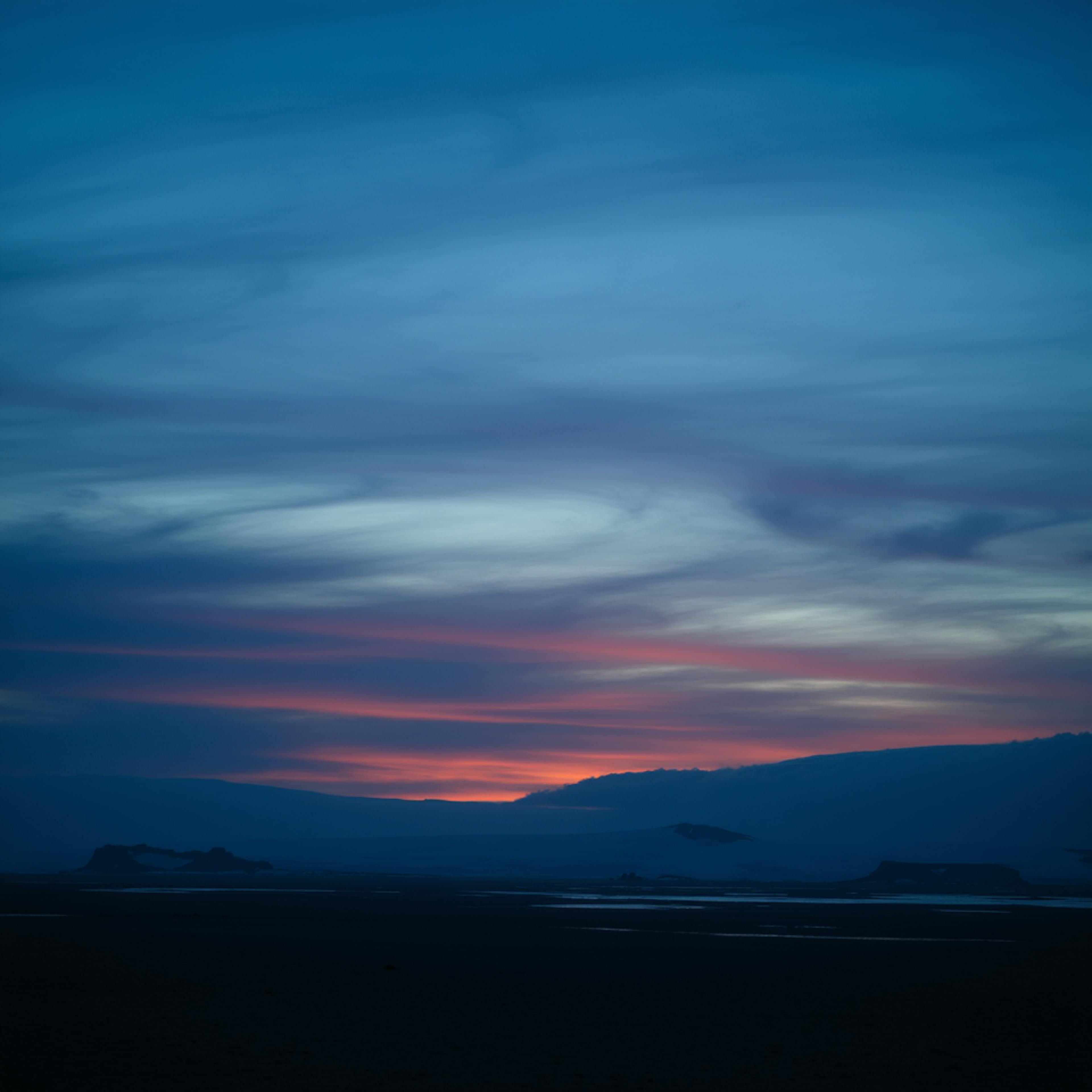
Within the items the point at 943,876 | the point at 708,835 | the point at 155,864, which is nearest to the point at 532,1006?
the point at 943,876

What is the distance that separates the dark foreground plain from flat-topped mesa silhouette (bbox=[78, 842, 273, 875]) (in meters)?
90.2

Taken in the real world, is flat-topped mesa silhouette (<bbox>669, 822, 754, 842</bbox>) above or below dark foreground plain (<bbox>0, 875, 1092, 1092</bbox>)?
below

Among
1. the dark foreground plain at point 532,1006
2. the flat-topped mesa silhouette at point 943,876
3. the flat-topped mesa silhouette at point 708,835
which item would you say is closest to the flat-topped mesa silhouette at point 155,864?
the flat-topped mesa silhouette at point 708,835

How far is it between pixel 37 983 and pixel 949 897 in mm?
66473

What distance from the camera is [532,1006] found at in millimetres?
20750

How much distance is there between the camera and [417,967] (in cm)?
2650

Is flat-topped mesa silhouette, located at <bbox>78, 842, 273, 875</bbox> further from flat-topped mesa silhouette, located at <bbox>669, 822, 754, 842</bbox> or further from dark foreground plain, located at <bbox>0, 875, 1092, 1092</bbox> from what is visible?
dark foreground plain, located at <bbox>0, 875, 1092, 1092</bbox>

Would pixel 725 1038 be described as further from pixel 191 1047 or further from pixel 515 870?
pixel 515 870

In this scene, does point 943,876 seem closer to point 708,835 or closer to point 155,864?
point 708,835

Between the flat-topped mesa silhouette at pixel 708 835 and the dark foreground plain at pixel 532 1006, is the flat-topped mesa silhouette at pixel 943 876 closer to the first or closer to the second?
the flat-topped mesa silhouette at pixel 708 835

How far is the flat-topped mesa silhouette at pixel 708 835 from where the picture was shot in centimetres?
15800

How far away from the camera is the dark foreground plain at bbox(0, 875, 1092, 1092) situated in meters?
14.8

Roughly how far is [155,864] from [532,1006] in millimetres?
136732

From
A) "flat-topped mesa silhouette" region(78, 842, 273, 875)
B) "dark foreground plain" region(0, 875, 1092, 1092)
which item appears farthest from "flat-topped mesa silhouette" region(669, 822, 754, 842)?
"dark foreground plain" region(0, 875, 1092, 1092)
